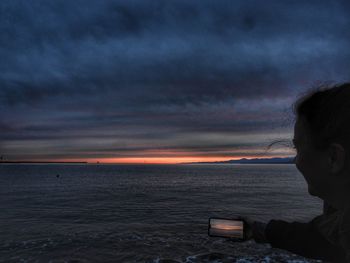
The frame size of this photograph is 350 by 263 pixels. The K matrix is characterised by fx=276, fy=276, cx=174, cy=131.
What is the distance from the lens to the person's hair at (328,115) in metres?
1.06

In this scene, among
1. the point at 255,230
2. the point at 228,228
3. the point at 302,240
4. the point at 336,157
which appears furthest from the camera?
the point at 228,228

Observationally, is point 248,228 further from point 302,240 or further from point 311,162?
point 311,162

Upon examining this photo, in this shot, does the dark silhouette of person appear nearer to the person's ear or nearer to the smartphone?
the person's ear

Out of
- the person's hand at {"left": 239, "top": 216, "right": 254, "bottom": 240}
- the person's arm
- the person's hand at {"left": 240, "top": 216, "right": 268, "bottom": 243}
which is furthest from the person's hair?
the person's hand at {"left": 239, "top": 216, "right": 254, "bottom": 240}

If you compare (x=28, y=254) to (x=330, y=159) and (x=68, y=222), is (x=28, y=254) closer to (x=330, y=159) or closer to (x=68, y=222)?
(x=68, y=222)

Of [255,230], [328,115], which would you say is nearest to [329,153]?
[328,115]

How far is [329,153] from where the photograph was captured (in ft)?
3.56

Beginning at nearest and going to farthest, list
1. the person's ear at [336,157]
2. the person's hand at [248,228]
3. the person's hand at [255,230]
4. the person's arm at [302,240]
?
the person's ear at [336,157], the person's arm at [302,240], the person's hand at [255,230], the person's hand at [248,228]

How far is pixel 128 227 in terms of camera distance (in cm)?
2425

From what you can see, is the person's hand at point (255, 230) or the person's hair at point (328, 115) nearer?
the person's hair at point (328, 115)

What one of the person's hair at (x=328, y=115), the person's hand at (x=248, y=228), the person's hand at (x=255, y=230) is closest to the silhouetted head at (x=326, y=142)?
the person's hair at (x=328, y=115)

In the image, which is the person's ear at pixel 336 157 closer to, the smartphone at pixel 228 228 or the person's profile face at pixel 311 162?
the person's profile face at pixel 311 162

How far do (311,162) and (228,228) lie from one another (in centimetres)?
104

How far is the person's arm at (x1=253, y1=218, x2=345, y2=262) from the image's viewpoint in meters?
1.36
